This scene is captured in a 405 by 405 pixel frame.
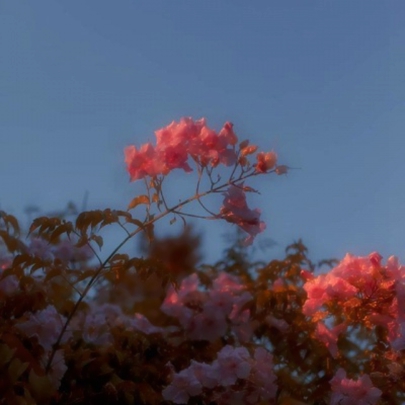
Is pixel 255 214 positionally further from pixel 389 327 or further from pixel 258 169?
pixel 389 327

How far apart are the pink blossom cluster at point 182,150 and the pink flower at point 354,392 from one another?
1009 mm

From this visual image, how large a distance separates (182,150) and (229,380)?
96 cm

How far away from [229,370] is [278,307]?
713mm

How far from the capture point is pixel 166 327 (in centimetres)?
416

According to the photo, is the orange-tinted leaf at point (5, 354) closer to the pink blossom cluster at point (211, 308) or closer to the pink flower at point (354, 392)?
the pink flower at point (354, 392)

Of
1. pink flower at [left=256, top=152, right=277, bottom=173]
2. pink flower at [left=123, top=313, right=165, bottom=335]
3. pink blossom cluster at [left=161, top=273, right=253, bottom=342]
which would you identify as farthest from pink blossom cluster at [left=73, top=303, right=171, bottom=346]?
pink flower at [left=256, top=152, right=277, bottom=173]

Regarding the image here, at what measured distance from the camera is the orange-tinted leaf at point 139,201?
2943 mm

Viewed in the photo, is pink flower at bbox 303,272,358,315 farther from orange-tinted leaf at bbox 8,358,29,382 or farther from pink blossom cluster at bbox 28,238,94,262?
pink blossom cluster at bbox 28,238,94,262

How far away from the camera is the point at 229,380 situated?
9.86 feet

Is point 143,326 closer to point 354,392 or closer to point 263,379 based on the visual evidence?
point 263,379

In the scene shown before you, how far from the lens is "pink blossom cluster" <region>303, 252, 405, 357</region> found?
3143mm

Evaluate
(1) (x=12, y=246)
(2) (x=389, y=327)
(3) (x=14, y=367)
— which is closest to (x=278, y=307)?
(2) (x=389, y=327)

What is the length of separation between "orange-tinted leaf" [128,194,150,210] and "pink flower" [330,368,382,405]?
1078 mm

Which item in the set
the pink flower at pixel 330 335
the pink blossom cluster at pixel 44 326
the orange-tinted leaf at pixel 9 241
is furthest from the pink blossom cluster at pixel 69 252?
the pink flower at pixel 330 335
